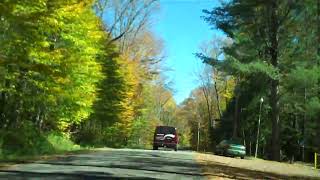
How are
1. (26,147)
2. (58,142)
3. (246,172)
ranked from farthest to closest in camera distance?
(58,142)
(26,147)
(246,172)

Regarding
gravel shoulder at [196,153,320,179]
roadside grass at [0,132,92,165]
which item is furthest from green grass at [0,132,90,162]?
gravel shoulder at [196,153,320,179]

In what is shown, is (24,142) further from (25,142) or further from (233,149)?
(233,149)

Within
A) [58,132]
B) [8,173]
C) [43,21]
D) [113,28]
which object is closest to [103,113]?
[113,28]

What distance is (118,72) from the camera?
204ft

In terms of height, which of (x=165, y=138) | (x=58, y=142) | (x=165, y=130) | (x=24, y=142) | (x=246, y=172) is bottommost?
(x=246, y=172)

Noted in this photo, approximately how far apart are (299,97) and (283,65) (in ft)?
19.9

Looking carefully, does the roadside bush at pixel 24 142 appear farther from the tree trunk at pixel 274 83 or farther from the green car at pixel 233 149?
the tree trunk at pixel 274 83

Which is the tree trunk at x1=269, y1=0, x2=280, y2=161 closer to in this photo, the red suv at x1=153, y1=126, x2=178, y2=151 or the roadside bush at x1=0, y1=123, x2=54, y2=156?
the red suv at x1=153, y1=126, x2=178, y2=151

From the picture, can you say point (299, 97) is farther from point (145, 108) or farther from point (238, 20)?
point (145, 108)

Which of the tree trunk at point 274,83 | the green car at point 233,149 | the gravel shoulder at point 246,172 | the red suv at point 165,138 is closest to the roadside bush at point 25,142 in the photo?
the gravel shoulder at point 246,172

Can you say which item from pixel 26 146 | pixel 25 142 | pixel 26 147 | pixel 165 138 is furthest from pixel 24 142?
pixel 165 138

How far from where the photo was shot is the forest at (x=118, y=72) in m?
25.0

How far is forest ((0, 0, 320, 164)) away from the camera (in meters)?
25.0

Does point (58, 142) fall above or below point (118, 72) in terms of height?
below
